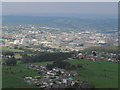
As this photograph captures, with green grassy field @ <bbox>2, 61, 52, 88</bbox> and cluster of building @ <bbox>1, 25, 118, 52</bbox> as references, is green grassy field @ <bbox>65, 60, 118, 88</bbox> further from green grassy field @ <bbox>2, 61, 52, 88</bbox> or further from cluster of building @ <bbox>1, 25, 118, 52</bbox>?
cluster of building @ <bbox>1, 25, 118, 52</bbox>

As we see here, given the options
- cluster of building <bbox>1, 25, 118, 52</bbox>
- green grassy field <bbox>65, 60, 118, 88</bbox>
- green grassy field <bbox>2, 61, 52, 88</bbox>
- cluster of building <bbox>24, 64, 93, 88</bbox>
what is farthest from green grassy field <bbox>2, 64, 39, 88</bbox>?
cluster of building <bbox>1, 25, 118, 52</bbox>

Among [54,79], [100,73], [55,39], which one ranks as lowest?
[54,79]

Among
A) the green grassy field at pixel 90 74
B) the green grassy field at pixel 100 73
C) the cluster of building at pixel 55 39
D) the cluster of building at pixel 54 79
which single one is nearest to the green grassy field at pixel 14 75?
the green grassy field at pixel 90 74

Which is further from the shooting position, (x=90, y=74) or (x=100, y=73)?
(x=100, y=73)

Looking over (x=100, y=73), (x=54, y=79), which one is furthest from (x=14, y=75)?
(x=100, y=73)

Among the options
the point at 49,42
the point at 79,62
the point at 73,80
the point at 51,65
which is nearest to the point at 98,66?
the point at 79,62

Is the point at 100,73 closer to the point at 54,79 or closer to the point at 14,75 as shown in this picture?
the point at 54,79
